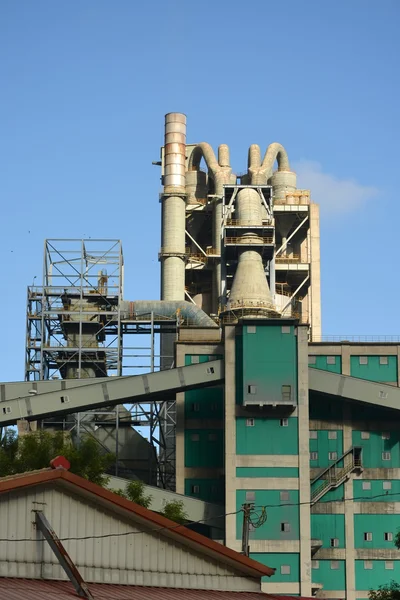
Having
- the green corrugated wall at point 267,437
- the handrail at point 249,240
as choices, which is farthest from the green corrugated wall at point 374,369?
the handrail at point 249,240

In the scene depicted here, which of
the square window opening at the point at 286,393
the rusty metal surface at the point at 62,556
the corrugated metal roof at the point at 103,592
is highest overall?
the square window opening at the point at 286,393

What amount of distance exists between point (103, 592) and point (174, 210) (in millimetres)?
88096

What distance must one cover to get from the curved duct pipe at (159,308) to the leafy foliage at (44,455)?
1287 inches

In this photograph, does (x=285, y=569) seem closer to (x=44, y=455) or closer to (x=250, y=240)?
(x=44, y=455)

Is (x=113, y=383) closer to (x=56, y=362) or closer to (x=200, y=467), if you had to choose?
(x=200, y=467)

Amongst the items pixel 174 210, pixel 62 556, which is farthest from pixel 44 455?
pixel 174 210

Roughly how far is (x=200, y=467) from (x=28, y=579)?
56.5 meters

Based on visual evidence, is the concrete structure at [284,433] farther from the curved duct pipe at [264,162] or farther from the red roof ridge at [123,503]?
the red roof ridge at [123,503]

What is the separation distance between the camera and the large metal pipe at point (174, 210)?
374 ft

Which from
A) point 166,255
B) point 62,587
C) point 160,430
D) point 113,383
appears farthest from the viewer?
point 166,255

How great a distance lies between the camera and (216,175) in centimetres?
11838

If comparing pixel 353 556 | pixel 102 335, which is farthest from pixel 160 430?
pixel 353 556

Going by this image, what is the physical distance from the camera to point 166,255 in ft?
377

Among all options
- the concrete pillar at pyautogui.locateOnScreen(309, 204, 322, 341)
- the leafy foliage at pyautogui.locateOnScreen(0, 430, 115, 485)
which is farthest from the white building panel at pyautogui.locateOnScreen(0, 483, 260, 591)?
the concrete pillar at pyautogui.locateOnScreen(309, 204, 322, 341)
